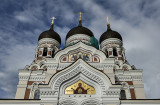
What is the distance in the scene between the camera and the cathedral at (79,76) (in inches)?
441

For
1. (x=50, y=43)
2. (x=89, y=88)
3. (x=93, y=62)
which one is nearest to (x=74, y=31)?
(x=50, y=43)

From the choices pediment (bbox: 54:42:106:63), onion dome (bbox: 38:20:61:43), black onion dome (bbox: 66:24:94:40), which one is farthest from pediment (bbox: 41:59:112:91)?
onion dome (bbox: 38:20:61:43)

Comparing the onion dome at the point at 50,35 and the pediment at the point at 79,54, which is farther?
the onion dome at the point at 50,35

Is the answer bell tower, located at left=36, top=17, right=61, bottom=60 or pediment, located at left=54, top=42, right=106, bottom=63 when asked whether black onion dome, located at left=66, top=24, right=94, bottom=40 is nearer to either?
bell tower, located at left=36, top=17, right=61, bottom=60

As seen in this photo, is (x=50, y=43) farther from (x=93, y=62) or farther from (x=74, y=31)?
(x=93, y=62)

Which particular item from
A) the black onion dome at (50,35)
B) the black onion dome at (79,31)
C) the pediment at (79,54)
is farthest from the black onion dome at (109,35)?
the pediment at (79,54)

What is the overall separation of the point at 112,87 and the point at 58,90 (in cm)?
359

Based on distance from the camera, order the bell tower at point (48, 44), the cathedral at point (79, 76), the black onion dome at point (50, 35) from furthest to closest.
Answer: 1. the black onion dome at point (50, 35)
2. the bell tower at point (48, 44)
3. the cathedral at point (79, 76)

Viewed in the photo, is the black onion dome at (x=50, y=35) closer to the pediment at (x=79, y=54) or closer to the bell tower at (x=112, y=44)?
the bell tower at (x=112, y=44)

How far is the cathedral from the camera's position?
36.8 feet

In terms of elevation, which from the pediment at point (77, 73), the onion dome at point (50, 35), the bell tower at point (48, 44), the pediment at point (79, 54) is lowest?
the pediment at point (77, 73)

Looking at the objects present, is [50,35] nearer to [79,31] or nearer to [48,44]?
[48,44]

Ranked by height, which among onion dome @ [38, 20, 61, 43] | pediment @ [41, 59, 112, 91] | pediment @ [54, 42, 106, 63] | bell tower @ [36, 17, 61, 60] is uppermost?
onion dome @ [38, 20, 61, 43]

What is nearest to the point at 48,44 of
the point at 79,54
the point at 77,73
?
the point at 79,54
